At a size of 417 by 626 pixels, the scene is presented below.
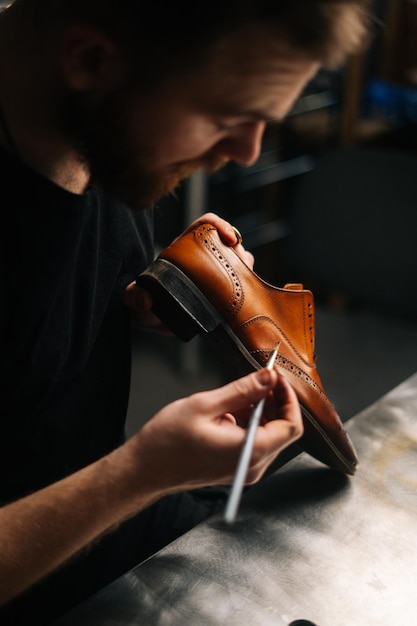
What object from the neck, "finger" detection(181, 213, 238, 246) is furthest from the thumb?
the neck

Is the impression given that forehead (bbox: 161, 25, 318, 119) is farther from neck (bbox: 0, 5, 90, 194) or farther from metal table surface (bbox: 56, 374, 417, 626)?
metal table surface (bbox: 56, 374, 417, 626)

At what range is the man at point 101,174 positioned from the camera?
63cm

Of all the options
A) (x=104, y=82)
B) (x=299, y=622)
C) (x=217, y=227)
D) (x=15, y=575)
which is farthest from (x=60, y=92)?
(x=299, y=622)

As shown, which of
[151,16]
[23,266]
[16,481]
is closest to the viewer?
[151,16]

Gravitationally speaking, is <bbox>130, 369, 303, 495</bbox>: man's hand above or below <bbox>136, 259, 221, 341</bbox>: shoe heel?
above

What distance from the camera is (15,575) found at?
2.19 ft

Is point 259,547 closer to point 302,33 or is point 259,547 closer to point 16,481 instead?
point 16,481

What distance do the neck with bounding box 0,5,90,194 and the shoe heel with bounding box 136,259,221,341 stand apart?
0.61 ft

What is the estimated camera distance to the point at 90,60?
2.19 feet

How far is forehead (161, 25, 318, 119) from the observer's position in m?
0.62

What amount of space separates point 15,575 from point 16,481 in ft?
0.79

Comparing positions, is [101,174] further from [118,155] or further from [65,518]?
[65,518]

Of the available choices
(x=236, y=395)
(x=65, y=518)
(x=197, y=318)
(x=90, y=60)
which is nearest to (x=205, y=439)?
(x=236, y=395)

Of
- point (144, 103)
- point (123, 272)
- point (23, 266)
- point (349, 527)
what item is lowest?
point (349, 527)
